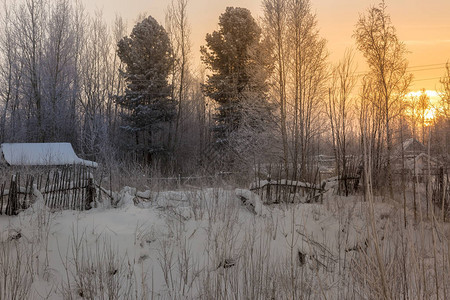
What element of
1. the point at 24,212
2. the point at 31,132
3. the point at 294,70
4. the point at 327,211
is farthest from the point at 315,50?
the point at 31,132

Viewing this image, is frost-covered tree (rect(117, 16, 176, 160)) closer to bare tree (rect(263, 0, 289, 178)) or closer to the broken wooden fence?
bare tree (rect(263, 0, 289, 178))

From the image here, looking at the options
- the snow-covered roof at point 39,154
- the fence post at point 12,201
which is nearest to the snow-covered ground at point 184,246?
the fence post at point 12,201

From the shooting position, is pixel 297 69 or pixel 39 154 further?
pixel 39 154

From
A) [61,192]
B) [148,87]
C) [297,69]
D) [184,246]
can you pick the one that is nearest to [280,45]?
[297,69]

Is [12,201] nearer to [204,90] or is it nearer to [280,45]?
[280,45]

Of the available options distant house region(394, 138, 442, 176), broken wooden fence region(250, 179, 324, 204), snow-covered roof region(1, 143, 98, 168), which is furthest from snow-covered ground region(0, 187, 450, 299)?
snow-covered roof region(1, 143, 98, 168)

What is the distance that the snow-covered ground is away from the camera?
4621mm

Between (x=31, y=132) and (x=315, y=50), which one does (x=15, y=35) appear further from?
(x=315, y=50)

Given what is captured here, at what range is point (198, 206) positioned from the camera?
23.6ft

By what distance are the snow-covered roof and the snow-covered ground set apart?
10677mm

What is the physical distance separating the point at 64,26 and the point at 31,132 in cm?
902

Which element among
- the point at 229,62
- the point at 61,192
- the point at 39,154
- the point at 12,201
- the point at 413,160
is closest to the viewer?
the point at 413,160

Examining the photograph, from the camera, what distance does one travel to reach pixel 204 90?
22.7 metres

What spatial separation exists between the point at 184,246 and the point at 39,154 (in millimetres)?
15891
